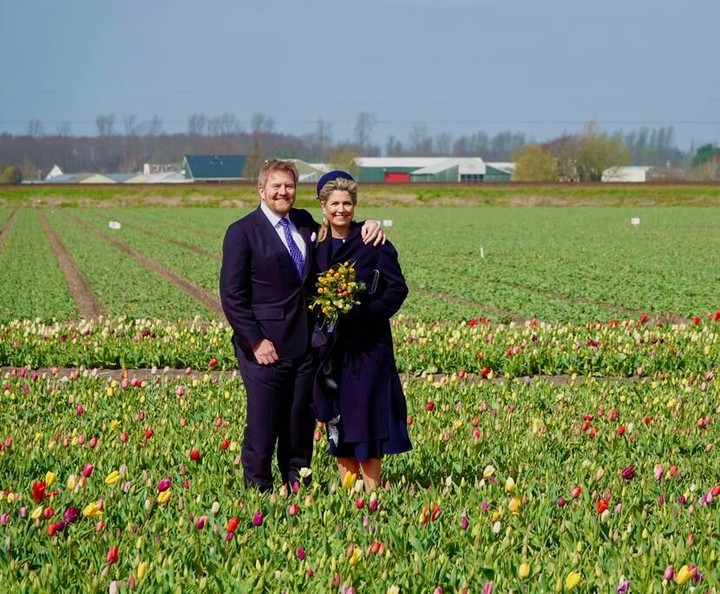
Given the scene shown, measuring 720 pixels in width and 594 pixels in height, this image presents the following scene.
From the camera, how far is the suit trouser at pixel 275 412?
21.0ft

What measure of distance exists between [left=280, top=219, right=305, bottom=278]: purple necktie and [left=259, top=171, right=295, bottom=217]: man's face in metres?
0.12

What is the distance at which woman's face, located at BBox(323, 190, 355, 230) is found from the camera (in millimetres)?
6188

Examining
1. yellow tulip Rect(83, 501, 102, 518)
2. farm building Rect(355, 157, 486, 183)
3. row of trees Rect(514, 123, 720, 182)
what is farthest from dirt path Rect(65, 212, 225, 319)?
farm building Rect(355, 157, 486, 183)

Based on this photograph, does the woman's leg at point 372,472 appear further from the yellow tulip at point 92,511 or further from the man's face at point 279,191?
the yellow tulip at point 92,511

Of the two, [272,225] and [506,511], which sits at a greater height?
[272,225]

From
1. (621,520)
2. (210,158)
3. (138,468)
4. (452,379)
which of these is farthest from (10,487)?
(210,158)

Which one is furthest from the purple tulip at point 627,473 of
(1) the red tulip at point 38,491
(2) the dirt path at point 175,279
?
(2) the dirt path at point 175,279

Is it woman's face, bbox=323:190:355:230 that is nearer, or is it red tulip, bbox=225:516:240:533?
red tulip, bbox=225:516:240:533

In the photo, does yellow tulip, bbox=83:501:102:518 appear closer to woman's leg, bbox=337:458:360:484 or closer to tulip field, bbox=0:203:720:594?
tulip field, bbox=0:203:720:594

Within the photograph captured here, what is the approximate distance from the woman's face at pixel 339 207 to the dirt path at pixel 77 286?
1442 centimetres

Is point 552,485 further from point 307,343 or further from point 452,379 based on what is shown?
point 452,379

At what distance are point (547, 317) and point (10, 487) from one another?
46.0 feet

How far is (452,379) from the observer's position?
10.3 meters

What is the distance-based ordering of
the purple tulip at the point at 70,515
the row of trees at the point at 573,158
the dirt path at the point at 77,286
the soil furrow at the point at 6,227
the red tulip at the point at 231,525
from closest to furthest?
1. the red tulip at the point at 231,525
2. the purple tulip at the point at 70,515
3. the dirt path at the point at 77,286
4. the soil furrow at the point at 6,227
5. the row of trees at the point at 573,158
